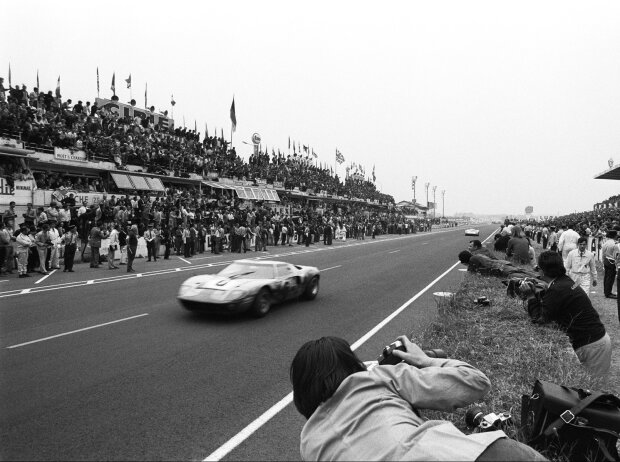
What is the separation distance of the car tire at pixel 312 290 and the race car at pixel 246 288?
0.03m

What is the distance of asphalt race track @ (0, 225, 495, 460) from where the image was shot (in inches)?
151

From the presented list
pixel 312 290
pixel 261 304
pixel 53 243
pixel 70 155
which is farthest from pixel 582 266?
pixel 70 155

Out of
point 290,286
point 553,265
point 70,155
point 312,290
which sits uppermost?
point 70,155

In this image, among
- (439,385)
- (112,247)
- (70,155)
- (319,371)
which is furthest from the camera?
(70,155)

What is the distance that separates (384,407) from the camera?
198cm

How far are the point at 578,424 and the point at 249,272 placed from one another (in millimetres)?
7293

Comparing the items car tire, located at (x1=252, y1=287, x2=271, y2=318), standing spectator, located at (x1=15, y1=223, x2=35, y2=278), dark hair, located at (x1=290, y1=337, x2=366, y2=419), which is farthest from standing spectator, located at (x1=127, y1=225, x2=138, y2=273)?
dark hair, located at (x1=290, y1=337, x2=366, y2=419)

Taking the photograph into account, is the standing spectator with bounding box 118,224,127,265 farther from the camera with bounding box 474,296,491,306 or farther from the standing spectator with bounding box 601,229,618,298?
the standing spectator with bounding box 601,229,618,298

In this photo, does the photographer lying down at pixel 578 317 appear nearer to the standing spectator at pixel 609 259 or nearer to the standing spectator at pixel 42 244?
the standing spectator at pixel 609 259

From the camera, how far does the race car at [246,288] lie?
324 inches

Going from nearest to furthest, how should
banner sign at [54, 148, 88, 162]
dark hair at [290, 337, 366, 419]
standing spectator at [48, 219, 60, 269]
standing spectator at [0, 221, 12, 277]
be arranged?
dark hair at [290, 337, 366, 419]
standing spectator at [0, 221, 12, 277]
standing spectator at [48, 219, 60, 269]
banner sign at [54, 148, 88, 162]

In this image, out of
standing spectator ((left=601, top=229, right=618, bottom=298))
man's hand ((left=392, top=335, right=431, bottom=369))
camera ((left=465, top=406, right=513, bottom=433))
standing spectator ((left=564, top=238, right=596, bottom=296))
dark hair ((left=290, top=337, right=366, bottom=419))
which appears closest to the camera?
dark hair ((left=290, top=337, right=366, bottom=419))

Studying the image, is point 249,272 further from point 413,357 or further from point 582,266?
point 582,266

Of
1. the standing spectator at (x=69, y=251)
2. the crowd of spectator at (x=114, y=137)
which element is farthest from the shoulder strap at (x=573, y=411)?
the crowd of spectator at (x=114, y=137)
